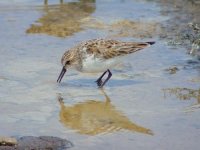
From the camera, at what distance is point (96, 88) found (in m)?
9.86

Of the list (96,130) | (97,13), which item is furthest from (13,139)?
(97,13)

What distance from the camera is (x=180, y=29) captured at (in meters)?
13.1

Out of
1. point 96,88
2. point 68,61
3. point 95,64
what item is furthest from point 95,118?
point 68,61

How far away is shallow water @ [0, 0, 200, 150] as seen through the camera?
781 centimetres

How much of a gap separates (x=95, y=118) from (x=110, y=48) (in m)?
1.85

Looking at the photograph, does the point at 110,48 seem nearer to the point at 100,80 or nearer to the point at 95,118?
the point at 100,80

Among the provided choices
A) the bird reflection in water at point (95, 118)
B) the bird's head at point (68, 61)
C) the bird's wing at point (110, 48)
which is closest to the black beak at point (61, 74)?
the bird's head at point (68, 61)

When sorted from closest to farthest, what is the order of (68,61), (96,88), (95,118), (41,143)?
(41,143)
(95,118)
(96,88)
(68,61)

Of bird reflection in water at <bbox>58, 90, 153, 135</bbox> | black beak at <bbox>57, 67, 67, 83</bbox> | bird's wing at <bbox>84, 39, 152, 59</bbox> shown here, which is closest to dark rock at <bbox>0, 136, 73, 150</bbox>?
bird reflection in water at <bbox>58, 90, 153, 135</bbox>

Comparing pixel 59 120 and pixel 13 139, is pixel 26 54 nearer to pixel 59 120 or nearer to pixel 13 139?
pixel 59 120

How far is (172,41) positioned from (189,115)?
12.2 feet

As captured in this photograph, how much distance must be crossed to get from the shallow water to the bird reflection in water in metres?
0.01

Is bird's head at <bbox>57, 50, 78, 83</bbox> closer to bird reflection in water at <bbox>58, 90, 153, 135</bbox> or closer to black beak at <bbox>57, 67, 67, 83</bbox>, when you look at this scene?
black beak at <bbox>57, 67, 67, 83</bbox>

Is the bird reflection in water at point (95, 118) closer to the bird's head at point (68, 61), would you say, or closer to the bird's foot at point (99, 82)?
the bird's foot at point (99, 82)
